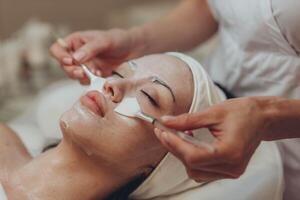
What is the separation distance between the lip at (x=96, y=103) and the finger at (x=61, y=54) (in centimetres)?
31

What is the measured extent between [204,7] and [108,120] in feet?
2.04

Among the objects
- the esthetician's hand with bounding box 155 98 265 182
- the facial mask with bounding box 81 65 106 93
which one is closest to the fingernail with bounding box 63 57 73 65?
the facial mask with bounding box 81 65 106 93

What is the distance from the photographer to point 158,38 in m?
1.64

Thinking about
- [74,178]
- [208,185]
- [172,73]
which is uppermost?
[172,73]

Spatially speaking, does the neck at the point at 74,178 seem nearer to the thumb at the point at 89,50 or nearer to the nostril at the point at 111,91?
the nostril at the point at 111,91

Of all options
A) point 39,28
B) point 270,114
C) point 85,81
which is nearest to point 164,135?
point 270,114

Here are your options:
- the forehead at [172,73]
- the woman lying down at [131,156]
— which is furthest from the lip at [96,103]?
the forehead at [172,73]

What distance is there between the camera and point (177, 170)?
49.5 inches

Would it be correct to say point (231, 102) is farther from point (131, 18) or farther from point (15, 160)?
point (131, 18)

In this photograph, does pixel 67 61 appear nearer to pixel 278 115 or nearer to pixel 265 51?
pixel 265 51

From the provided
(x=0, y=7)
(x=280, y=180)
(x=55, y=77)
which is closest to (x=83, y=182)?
(x=280, y=180)

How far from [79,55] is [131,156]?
1.34 feet

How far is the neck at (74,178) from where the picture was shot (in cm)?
124

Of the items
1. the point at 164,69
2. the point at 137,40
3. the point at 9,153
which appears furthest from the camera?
the point at 137,40
